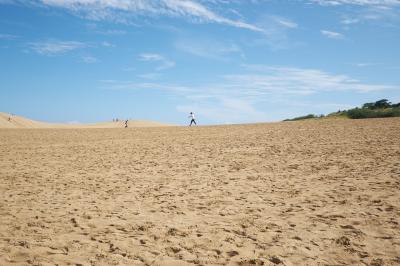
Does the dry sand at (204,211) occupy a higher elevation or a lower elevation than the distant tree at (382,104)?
lower

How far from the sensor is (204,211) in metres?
8.61

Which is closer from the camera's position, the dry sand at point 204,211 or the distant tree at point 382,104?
the dry sand at point 204,211

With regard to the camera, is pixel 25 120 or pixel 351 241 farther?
pixel 25 120

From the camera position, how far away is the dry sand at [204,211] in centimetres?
607

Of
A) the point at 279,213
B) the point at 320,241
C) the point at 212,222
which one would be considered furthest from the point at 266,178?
the point at 320,241

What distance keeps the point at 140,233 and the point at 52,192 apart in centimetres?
459

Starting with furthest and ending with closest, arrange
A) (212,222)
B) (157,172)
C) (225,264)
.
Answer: (157,172), (212,222), (225,264)

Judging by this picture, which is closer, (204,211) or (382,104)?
(204,211)

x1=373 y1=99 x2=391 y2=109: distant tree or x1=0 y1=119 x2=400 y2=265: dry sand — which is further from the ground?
x1=373 y1=99 x2=391 y2=109: distant tree

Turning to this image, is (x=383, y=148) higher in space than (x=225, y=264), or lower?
higher

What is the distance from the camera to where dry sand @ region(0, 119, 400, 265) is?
607cm

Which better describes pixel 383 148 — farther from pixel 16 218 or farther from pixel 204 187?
pixel 16 218

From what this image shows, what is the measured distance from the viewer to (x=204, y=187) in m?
11.2

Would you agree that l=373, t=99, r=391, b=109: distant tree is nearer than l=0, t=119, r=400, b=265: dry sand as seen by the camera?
No
